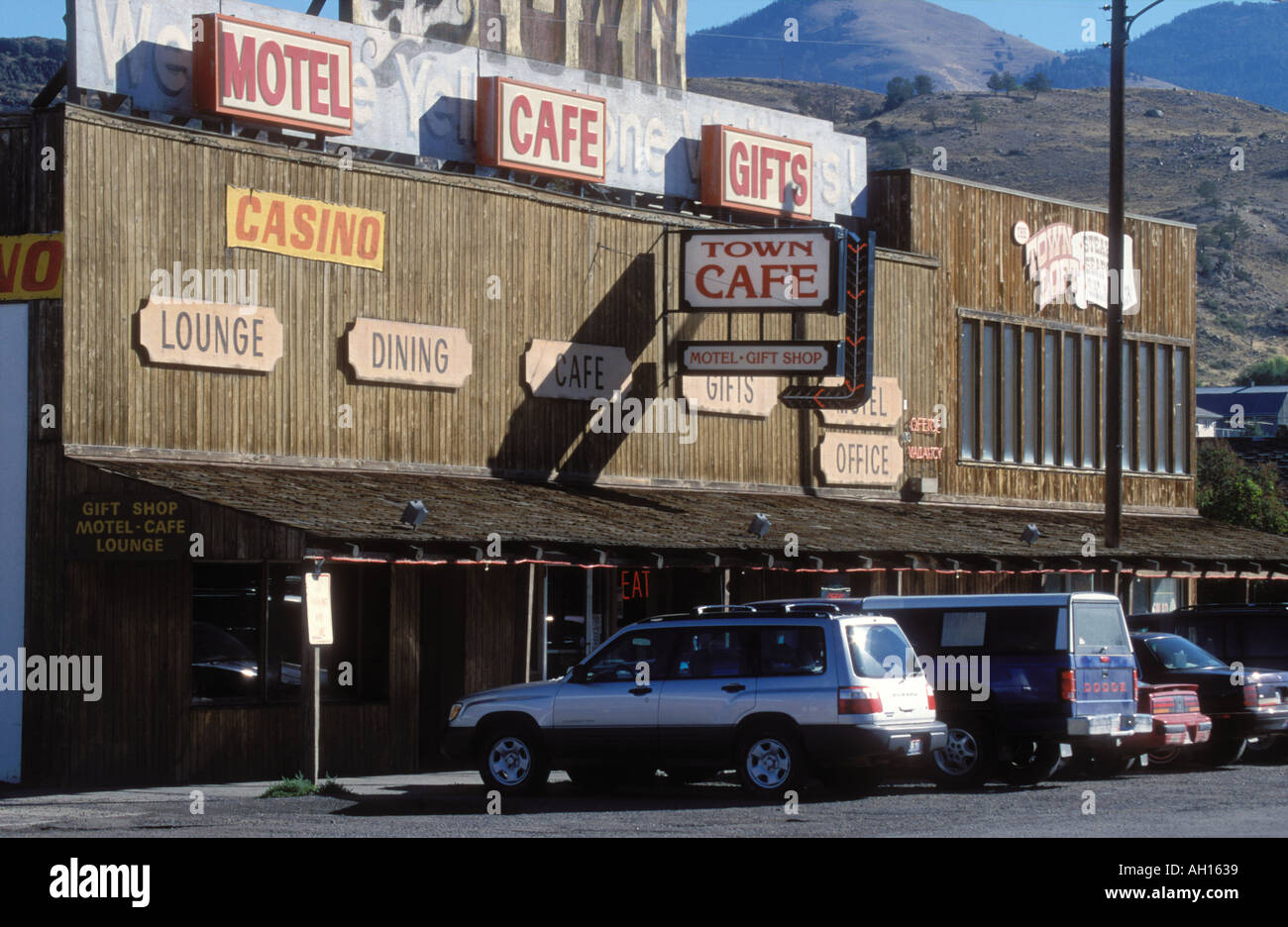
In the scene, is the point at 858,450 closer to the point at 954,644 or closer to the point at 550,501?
the point at 550,501

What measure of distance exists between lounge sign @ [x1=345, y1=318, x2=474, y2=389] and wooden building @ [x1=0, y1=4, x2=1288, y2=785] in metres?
0.05

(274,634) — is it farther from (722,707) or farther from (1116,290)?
(1116,290)

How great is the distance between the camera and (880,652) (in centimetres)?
1798

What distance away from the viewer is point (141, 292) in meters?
21.3

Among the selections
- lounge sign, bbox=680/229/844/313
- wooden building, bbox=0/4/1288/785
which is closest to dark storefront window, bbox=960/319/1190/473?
wooden building, bbox=0/4/1288/785

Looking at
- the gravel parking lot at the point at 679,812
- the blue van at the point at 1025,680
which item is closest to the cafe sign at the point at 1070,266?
the gravel parking lot at the point at 679,812

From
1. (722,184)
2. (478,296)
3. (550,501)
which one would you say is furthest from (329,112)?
(722,184)

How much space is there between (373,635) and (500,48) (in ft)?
31.1

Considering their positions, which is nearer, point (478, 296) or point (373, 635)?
point (373, 635)

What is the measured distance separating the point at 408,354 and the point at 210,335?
3.11m

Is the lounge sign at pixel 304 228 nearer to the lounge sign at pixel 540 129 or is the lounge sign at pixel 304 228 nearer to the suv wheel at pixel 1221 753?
the lounge sign at pixel 540 129

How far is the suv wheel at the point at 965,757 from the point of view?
772 inches

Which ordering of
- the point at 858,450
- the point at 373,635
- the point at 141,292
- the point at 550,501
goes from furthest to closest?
the point at 858,450 < the point at 550,501 < the point at 373,635 < the point at 141,292

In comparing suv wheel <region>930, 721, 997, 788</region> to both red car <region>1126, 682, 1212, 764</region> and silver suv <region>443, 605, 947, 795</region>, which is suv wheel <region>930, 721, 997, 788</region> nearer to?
silver suv <region>443, 605, 947, 795</region>
